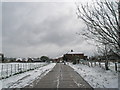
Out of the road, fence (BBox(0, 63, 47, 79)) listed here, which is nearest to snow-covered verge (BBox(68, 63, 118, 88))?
the road

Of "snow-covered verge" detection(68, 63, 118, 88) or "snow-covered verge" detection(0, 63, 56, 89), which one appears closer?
"snow-covered verge" detection(68, 63, 118, 88)

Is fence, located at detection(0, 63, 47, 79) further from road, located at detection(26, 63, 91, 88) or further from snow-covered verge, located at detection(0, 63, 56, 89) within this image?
road, located at detection(26, 63, 91, 88)

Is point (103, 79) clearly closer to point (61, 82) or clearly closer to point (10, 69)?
point (61, 82)

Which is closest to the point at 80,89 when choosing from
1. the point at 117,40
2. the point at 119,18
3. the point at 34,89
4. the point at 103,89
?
the point at 103,89

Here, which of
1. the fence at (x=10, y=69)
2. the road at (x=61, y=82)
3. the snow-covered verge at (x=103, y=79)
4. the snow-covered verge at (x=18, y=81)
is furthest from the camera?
the fence at (x=10, y=69)

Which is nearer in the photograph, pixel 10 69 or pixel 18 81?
pixel 18 81

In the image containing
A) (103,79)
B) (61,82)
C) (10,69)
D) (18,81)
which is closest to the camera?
(61,82)

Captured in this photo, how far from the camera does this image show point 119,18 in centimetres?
1443

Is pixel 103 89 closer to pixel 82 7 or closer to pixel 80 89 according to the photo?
pixel 80 89

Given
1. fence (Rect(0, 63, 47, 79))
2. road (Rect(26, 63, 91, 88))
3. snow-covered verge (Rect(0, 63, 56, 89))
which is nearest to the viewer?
road (Rect(26, 63, 91, 88))

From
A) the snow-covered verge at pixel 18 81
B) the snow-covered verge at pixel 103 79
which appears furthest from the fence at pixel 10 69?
the snow-covered verge at pixel 103 79

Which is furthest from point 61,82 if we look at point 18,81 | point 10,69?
point 10,69

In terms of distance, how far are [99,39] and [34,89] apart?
6.30m

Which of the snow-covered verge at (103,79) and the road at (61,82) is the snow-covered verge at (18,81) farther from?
the snow-covered verge at (103,79)
